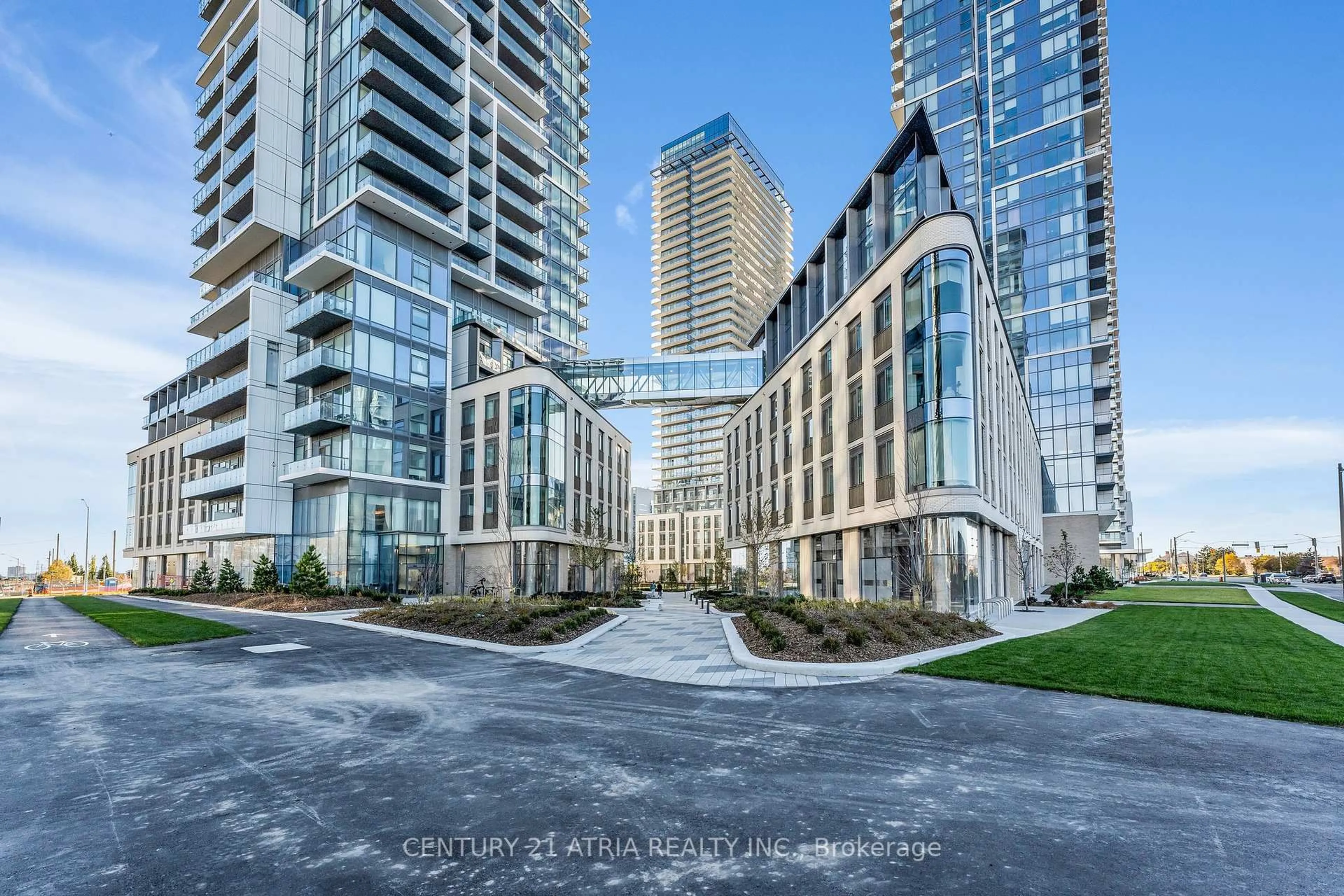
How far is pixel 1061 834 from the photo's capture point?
589 cm

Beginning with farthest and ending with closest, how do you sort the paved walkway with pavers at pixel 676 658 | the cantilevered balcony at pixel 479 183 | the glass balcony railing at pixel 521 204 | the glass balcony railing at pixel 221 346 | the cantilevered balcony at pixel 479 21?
the glass balcony railing at pixel 521 204, the cantilevered balcony at pixel 479 21, the cantilevered balcony at pixel 479 183, the glass balcony railing at pixel 221 346, the paved walkway with pavers at pixel 676 658

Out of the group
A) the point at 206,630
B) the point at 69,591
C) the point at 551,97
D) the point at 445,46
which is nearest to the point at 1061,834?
the point at 206,630

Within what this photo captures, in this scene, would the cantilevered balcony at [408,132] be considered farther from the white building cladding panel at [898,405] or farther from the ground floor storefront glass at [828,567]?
the ground floor storefront glass at [828,567]

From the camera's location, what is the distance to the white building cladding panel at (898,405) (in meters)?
25.7

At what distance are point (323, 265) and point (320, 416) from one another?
31.3ft

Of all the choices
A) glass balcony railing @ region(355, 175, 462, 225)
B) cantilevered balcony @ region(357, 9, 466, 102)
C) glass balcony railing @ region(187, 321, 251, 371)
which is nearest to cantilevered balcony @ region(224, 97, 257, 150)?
cantilevered balcony @ region(357, 9, 466, 102)

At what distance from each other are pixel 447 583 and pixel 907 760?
45.1 metres

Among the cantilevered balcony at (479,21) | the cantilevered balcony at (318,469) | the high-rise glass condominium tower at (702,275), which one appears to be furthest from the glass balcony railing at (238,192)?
the high-rise glass condominium tower at (702,275)

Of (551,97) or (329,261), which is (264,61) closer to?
(329,261)

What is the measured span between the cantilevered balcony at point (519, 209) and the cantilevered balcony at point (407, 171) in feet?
19.0

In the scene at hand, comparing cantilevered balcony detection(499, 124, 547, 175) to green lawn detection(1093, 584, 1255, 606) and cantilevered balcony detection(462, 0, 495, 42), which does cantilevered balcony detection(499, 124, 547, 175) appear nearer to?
cantilevered balcony detection(462, 0, 495, 42)

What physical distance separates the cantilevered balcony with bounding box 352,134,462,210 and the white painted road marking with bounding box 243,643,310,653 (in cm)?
3601

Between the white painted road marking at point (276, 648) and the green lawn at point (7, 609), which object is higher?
the white painted road marking at point (276, 648)

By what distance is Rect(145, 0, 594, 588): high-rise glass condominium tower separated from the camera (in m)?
43.7
